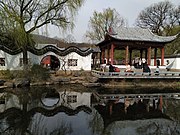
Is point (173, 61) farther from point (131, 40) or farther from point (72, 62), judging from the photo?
point (72, 62)

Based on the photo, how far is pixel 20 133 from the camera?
647 cm

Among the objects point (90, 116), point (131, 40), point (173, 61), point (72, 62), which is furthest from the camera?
point (173, 61)

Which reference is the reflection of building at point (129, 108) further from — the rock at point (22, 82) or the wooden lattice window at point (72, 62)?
the wooden lattice window at point (72, 62)

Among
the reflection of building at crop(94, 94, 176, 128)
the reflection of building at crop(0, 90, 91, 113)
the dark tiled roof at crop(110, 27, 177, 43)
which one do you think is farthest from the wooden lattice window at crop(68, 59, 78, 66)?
the reflection of building at crop(0, 90, 91, 113)

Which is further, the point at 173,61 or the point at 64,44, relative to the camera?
the point at 64,44

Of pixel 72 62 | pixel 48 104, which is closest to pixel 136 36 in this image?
pixel 72 62

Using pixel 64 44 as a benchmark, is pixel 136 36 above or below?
below

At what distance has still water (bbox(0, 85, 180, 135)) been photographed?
22.9ft

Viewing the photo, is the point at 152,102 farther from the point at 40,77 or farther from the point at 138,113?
the point at 40,77

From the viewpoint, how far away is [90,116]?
875 cm

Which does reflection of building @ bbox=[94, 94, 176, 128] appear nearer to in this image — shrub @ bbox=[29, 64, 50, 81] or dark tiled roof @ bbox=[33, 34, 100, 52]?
shrub @ bbox=[29, 64, 50, 81]

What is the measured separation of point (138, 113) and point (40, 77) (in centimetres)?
1156

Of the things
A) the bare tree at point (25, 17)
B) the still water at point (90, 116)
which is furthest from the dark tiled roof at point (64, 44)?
the still water at point (90, 116)

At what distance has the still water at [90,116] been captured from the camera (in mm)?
6980
